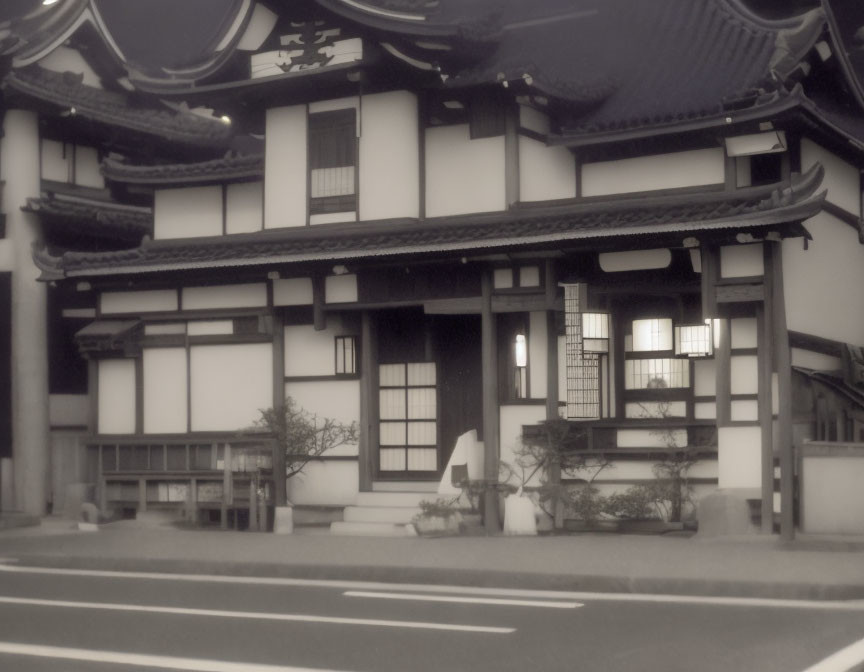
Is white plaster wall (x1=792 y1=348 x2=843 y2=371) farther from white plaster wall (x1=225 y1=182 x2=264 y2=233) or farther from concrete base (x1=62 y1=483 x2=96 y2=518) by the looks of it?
concrete base (x1=62 y1=483 x2=96 y2=518)

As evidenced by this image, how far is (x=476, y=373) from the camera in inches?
862

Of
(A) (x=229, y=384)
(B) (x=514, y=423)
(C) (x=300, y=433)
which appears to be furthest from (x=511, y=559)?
(A) (x=229, y=384)

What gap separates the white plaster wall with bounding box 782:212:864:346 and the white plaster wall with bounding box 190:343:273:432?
8.17 m

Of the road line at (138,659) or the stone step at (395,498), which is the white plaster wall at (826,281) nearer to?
the stone step at (395,498)

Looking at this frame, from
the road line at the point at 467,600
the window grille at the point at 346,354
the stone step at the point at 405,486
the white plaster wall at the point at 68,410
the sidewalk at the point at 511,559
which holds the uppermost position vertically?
the window grille at the point at 346,354

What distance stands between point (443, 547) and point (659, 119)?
261 inches

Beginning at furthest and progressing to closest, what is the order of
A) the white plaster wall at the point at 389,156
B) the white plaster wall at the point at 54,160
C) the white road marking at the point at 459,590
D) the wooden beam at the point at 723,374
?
1. the white plaster wall at the point at 54,160
2. the white plaster wall at the point at 389,156
3. the wooden beam at the point at 723,374
4. the white road marking at the point at 459,590

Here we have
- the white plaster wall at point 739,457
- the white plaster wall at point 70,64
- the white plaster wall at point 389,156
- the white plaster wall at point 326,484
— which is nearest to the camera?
the white plaster wall at point 739,457

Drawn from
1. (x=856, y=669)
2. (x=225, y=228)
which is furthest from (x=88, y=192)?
(x=856, y=669)

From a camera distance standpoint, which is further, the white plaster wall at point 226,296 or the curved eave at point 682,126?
the white plaster wall at point 226,296

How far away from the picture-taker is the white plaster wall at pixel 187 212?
77.1 ft

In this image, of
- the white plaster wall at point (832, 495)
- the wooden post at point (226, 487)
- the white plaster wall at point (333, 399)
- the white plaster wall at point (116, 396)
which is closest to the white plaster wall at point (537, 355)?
the white plaster wall at point (333, 399)

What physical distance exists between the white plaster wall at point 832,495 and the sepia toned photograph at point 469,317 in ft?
0.09

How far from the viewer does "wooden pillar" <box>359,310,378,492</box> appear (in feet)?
71.4
